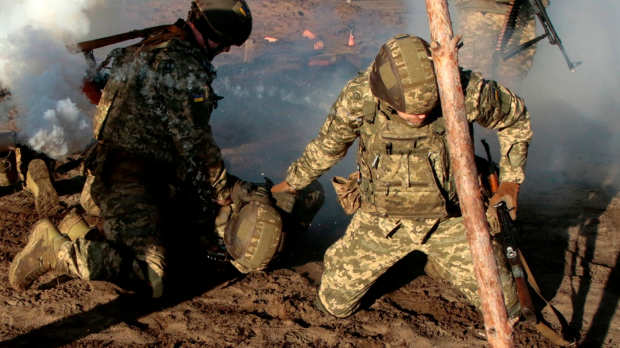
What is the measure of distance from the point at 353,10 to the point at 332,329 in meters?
12.6

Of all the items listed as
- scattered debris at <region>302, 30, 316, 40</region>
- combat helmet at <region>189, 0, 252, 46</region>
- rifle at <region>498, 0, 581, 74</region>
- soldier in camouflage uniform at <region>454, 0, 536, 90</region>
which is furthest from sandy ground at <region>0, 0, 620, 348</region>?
scattered debris at <region>302, 30, 316, 40</region>

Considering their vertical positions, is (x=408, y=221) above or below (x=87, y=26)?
below

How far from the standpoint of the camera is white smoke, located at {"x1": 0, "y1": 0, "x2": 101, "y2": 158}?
14.7 ft

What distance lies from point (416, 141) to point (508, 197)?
2.28ft

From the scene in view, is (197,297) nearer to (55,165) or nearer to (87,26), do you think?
(55,165)

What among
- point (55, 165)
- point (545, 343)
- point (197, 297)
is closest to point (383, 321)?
point (545, 343)

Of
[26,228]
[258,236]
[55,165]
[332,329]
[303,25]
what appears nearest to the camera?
[332,329]

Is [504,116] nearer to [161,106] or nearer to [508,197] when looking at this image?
[508,197]

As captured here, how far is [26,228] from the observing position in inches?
183

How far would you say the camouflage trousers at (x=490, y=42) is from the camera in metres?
7.90

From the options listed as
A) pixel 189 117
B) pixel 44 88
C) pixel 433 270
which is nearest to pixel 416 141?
pixel 433 270

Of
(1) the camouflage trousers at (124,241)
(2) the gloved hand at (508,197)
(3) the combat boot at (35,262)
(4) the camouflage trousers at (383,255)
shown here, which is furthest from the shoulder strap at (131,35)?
(2) the gloved hand at (508,197)

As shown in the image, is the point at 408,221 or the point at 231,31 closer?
the point at 408,221

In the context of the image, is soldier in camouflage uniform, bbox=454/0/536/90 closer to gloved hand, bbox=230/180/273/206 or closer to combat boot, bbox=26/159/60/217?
gloved hand, bbox=230/180/273/206
